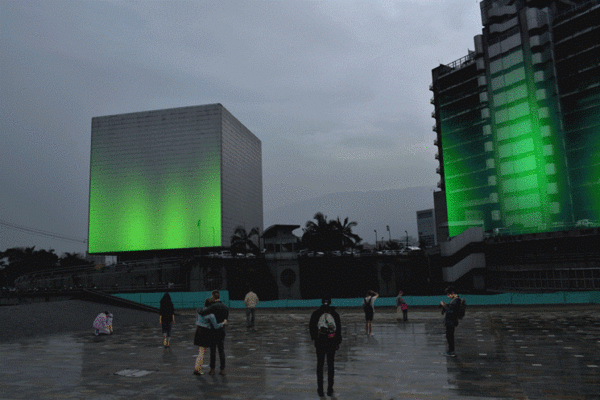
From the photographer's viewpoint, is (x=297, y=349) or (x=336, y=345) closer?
(x=336, y=345)

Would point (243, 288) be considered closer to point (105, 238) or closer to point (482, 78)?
point (482, 78)

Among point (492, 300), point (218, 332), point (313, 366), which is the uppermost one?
point (218, 332)

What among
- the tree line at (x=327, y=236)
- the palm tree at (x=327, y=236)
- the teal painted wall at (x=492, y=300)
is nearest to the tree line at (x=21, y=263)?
the tree line at (x=327, y=236)

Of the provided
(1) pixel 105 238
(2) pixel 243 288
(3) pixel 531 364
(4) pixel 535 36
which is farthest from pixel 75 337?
(1) pixel 105 238

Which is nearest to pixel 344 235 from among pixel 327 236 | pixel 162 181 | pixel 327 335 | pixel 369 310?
pixel 327 236

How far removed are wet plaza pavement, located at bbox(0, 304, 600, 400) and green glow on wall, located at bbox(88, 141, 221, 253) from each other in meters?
105

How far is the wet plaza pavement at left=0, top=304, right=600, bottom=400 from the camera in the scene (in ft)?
27.8

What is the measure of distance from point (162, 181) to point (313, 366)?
123 m

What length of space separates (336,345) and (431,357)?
4807mm

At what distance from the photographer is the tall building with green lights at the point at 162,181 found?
12256 centimetres

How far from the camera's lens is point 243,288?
57594 mm

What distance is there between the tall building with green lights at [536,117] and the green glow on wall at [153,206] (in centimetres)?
6994

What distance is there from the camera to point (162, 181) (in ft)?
416

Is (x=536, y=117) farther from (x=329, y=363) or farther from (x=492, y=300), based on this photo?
(x=329, y=363)
